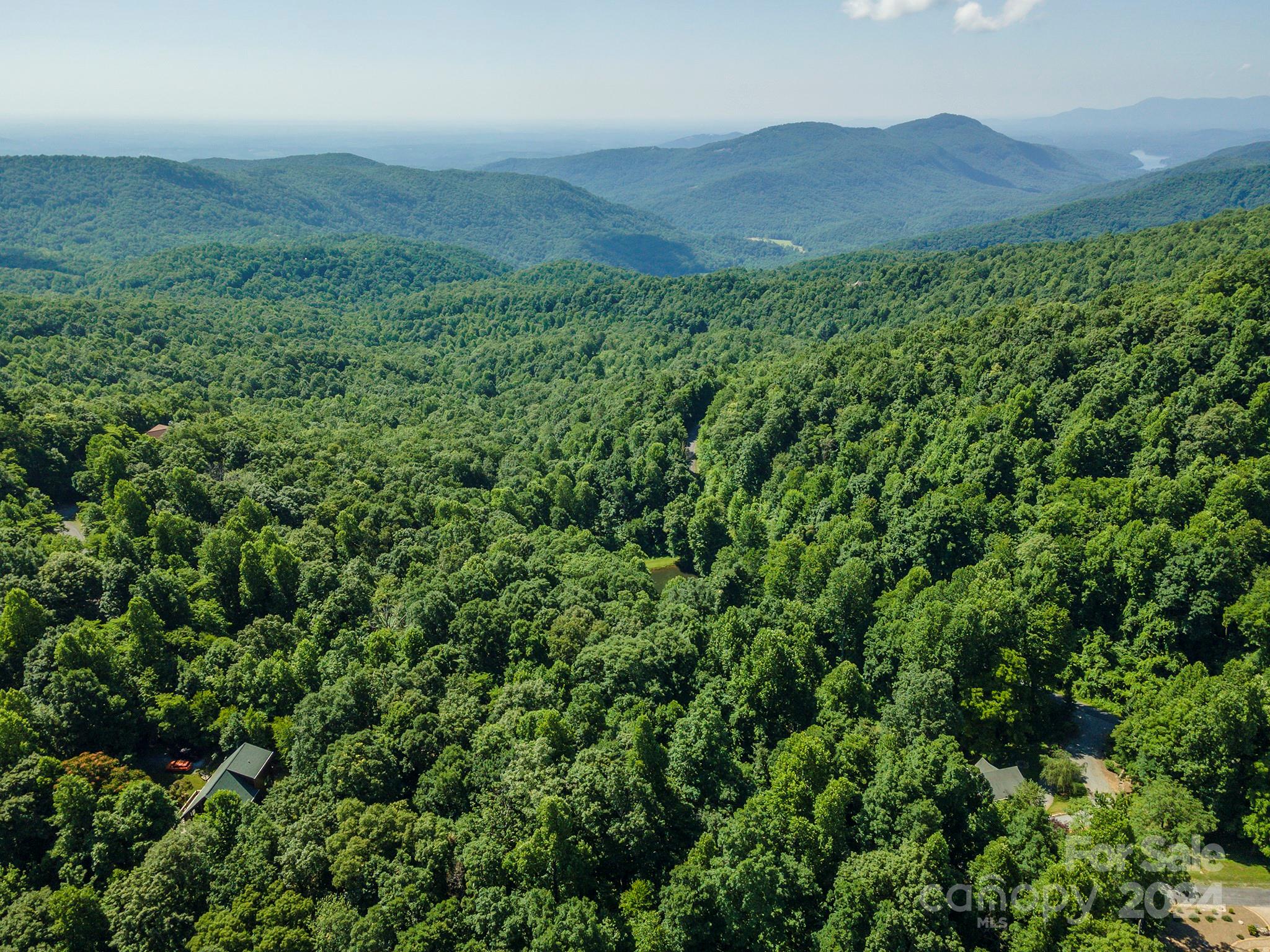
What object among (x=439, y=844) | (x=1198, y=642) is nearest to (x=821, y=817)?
(x=439, y=844)

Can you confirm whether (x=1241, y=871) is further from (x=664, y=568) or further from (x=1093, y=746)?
(x=664, y=568)

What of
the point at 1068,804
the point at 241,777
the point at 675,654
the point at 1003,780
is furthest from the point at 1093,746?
the point at 241,777

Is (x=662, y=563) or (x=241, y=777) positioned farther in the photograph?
(x=662, y=563)

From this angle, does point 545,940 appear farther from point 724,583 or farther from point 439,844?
point 724,583

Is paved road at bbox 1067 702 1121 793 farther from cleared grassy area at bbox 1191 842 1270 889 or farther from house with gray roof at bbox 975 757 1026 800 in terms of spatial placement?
cleared grassy area at bbox 1191 842 1270 889

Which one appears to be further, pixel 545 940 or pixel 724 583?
pixel 724 583

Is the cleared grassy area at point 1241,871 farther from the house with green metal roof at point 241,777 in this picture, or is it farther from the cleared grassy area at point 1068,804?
the house with green metal roof at point 241,777
